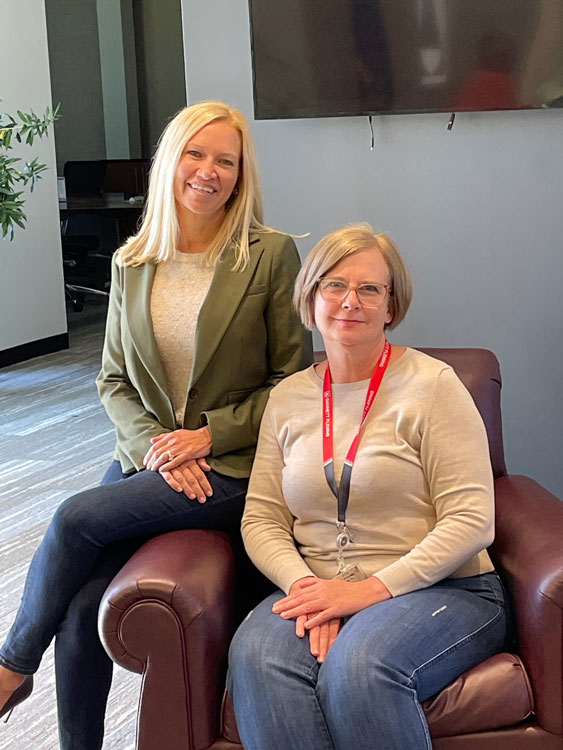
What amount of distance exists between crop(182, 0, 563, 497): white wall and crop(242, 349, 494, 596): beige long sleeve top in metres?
1.29

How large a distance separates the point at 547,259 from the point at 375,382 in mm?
1372

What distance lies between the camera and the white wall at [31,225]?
20.3 feet

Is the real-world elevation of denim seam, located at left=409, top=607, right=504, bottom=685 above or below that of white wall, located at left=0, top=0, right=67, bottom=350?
below

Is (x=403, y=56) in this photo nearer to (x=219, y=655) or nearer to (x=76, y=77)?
(x=219, y=655)

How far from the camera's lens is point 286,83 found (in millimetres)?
3115

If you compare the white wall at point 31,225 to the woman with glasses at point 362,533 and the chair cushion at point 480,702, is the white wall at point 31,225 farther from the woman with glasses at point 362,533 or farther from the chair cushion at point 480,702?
the chair cushion at point 480,702

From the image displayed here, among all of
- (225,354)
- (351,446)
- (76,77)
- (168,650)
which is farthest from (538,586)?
(76,77)

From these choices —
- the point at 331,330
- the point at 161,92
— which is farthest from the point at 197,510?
the point at 161,92

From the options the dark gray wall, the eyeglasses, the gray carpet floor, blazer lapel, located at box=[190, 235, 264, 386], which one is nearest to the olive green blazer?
blazer lapel, located at box=[190, 235, 264, 386]

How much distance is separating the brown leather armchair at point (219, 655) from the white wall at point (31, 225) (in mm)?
4753

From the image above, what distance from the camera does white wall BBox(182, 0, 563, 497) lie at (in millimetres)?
3068

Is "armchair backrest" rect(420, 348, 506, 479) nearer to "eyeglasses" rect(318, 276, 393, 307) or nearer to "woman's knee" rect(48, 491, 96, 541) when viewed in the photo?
"eyeglasses" rect(318, 276, 393, 307)

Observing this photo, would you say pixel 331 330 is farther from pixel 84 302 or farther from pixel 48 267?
pixel 84 302

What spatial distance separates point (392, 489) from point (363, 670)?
356 mm
